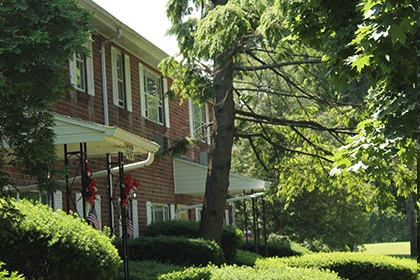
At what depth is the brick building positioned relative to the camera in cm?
1241

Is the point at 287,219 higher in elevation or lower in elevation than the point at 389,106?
lower

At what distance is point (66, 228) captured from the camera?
816 centimetres

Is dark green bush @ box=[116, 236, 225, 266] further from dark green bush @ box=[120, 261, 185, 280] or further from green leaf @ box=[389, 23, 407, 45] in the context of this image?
green leaf @ box=[389, 23, 407, 45]

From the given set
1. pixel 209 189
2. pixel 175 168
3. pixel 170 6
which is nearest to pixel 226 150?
pixel 209 189

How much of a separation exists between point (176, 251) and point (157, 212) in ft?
20.6

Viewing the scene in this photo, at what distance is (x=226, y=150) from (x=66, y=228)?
30.0ft

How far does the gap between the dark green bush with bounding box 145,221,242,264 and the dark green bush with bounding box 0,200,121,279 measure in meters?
9.15

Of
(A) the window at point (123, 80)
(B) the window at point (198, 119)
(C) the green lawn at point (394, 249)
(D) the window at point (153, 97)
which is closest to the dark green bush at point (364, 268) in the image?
(A) the window at point (123, 80)

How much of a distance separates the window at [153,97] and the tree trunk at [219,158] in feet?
10.6

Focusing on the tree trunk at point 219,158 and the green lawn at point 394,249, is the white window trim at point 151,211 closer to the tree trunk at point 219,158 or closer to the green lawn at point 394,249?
the tree trunk at point 219,158

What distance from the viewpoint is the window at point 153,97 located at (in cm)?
2005

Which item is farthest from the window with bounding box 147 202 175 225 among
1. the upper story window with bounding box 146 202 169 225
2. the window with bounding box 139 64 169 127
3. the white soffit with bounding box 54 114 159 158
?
the white soffit with bounding box 54 114 159 158

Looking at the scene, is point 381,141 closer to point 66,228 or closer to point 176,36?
point 66,228

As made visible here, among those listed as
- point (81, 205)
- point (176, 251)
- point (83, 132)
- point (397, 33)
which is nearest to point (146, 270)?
point (83, 132)
